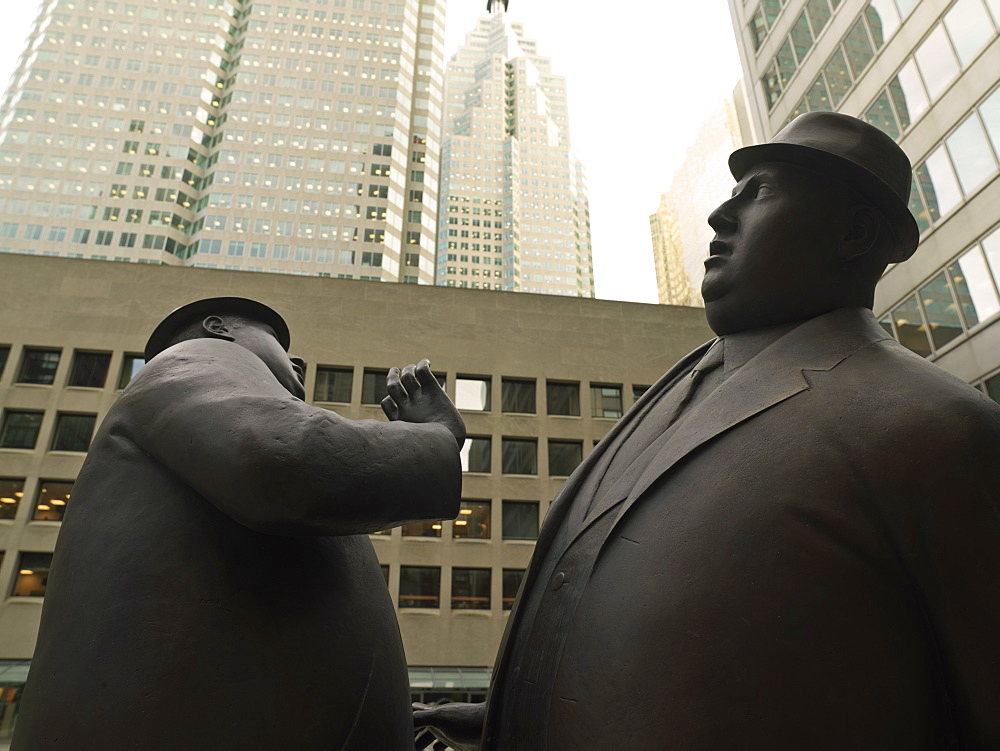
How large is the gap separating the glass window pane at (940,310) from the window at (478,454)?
1653 cm

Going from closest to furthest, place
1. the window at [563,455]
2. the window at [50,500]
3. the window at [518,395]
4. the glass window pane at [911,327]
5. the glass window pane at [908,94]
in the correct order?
the glass window pane at [908,94] < the glass window pane at [911,327] < the window at [50,500] < the window at [563,455] < the window at [518,395]

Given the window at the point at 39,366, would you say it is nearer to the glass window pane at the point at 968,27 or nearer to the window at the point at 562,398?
the window at the point at 562,398

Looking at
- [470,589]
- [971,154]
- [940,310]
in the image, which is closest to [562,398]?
[470,589]

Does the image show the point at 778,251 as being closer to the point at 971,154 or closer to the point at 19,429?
the point at 971,154

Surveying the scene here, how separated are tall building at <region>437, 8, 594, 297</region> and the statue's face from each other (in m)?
129

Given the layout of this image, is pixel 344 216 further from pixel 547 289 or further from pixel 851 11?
pixel 547 289

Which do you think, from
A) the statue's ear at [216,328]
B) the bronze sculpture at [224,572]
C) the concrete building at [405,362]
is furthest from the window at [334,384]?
the bronze sculpture at [224,572]

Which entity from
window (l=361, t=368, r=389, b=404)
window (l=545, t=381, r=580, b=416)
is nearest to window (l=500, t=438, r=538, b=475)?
window (l=545, t=381, r=580, b=416)

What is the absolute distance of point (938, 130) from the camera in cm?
1808

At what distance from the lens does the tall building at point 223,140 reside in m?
72.2

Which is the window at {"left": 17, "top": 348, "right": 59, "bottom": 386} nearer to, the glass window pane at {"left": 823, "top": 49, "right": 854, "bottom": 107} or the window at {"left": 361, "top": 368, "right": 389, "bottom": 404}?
the window at {"left": 361, "top": 368, "right": 389, "bottom": 404}

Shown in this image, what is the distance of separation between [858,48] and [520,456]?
763 inches

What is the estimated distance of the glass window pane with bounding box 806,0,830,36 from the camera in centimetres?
2288

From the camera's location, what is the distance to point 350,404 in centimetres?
2748
